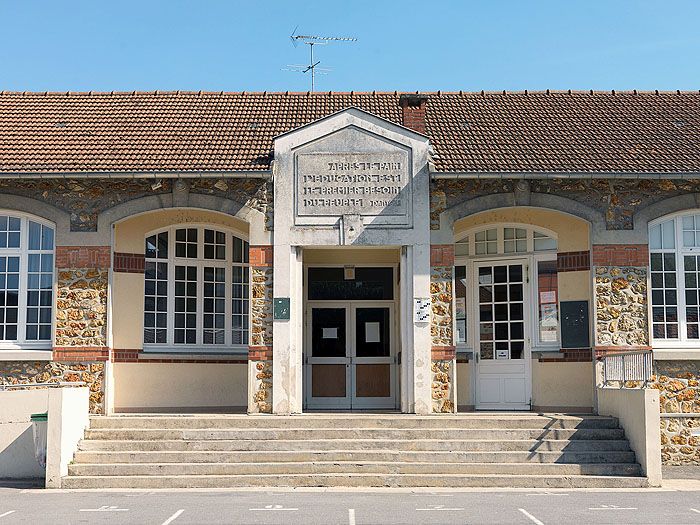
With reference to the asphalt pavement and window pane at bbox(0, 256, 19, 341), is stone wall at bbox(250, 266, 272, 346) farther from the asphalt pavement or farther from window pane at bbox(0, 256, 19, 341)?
window pane at bbox(0, 256, 19, 341)

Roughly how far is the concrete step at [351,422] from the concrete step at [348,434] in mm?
170

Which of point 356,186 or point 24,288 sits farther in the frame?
point 24,288

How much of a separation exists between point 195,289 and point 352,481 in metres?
5.87

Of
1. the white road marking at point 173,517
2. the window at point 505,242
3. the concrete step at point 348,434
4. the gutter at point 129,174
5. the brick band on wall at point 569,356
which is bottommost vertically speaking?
the white road marking at point 173,517

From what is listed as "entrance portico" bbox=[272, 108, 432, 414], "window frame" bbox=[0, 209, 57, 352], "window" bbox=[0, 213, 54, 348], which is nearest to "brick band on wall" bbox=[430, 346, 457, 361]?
"entrance portico" bbox=[272, 108, 432, 414]

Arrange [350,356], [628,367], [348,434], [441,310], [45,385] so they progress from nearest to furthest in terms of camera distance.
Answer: [348,434]
[628,367]
[45,385]
[441,310]
[350,356]

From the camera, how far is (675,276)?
653 inches

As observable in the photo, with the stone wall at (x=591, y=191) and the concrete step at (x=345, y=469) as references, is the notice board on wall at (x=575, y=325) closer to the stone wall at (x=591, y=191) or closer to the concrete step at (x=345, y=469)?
the stone wall at (x=591, y=191)

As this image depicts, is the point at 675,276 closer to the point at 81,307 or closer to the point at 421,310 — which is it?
the point at 421,310

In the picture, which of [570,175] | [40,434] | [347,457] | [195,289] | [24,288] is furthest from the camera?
[195,289]

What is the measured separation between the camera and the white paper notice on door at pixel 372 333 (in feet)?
60.9

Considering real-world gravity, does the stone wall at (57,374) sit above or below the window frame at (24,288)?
below

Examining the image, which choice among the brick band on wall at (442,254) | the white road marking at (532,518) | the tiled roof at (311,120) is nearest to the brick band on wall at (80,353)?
the tiled roof at (311,120)

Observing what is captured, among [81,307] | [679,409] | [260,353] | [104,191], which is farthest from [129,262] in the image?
[679,409]
